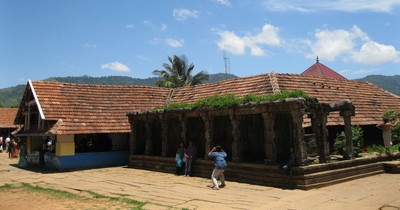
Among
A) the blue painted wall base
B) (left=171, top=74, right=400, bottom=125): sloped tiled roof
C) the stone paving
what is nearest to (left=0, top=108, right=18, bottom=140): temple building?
the blue painted wall base

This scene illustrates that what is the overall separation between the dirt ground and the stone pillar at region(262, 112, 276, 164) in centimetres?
435

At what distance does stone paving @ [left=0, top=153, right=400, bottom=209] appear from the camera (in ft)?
24.3

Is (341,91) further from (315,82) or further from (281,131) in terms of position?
(281,131)

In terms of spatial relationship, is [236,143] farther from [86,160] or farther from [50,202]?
[86,160]

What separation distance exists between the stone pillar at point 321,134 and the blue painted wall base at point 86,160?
996 centimetres

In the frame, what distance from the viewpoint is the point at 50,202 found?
8.40 metres

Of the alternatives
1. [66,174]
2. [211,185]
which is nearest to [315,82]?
[211,185]

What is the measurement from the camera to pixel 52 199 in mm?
8781

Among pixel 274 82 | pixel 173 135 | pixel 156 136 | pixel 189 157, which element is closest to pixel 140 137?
pixel 156 136

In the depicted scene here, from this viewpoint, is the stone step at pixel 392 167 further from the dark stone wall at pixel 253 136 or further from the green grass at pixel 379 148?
the dark stone wall at pixel 253 136

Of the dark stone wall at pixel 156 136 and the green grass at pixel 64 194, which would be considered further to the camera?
the dark stone wall at pixel 156 136

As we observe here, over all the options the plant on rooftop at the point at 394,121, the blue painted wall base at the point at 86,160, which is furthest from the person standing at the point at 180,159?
the plant on rooftop at the point at 394,121

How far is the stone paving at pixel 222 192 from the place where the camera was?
741 cm

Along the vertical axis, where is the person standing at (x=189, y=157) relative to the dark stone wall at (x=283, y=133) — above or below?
below
